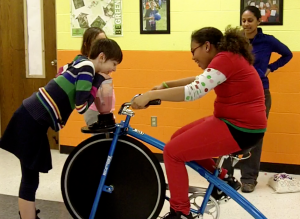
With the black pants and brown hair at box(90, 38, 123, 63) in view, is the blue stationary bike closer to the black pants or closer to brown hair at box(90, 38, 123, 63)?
brown hair at box(90, 38, 123, 63)

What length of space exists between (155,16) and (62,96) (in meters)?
1.84

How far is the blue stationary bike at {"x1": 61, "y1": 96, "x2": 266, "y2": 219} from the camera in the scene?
2.19 meters

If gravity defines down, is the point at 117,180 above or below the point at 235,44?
below

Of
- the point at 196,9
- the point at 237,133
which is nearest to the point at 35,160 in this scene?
the point at 237,133

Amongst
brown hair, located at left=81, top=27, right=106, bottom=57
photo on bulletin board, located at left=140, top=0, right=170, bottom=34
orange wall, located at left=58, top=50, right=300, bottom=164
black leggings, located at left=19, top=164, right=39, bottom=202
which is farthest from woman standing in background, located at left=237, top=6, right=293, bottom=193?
black leggings, located at left=19, top=164, right=39, bottom=202

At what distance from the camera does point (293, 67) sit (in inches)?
135

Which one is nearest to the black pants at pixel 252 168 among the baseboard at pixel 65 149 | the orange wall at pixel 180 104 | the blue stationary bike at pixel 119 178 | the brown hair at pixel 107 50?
the orange wall at pixel 180 104

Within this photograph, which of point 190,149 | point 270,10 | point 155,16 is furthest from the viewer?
point 155,16

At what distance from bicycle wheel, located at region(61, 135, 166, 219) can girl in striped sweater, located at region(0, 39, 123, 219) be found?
0.19 meters

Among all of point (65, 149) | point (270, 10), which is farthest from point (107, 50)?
point (65, 149)

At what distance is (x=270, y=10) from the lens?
3.40m

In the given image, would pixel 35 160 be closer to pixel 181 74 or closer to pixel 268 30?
pixel 181 74

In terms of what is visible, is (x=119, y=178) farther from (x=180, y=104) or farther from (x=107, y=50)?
(x=180, y=104)

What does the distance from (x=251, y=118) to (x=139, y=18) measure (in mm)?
2087
